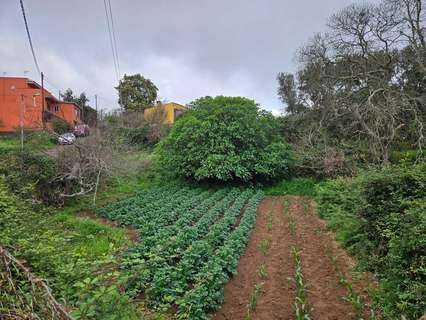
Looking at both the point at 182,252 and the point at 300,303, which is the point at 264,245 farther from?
the point at 182,252

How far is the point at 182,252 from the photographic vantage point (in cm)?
433

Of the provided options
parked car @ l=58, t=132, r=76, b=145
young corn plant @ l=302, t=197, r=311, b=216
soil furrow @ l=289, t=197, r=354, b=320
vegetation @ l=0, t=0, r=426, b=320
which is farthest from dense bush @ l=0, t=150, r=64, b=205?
young corn plant @ l=302, t=197, r=311, b=216

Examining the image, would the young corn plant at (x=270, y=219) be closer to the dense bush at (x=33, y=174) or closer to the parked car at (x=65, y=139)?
the dense bush at (x=33, y=174)

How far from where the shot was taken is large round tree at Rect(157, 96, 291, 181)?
16.6 meters

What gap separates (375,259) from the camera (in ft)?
19.9

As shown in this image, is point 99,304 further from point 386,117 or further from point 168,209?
point 386,117

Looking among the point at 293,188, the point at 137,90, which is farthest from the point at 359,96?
the point at 137,90

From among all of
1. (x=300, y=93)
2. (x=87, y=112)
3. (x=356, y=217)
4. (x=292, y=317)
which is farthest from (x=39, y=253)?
(x=87, y=112)

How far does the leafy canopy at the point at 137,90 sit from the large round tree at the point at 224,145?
1073 inches

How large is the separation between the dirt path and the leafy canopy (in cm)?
3761

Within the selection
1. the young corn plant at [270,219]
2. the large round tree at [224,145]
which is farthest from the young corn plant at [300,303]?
the large round tree at [224,145]

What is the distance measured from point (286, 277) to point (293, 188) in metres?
11.7

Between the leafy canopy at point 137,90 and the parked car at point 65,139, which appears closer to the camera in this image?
the parked car at point 65,139

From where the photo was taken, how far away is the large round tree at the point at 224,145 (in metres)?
16.6
